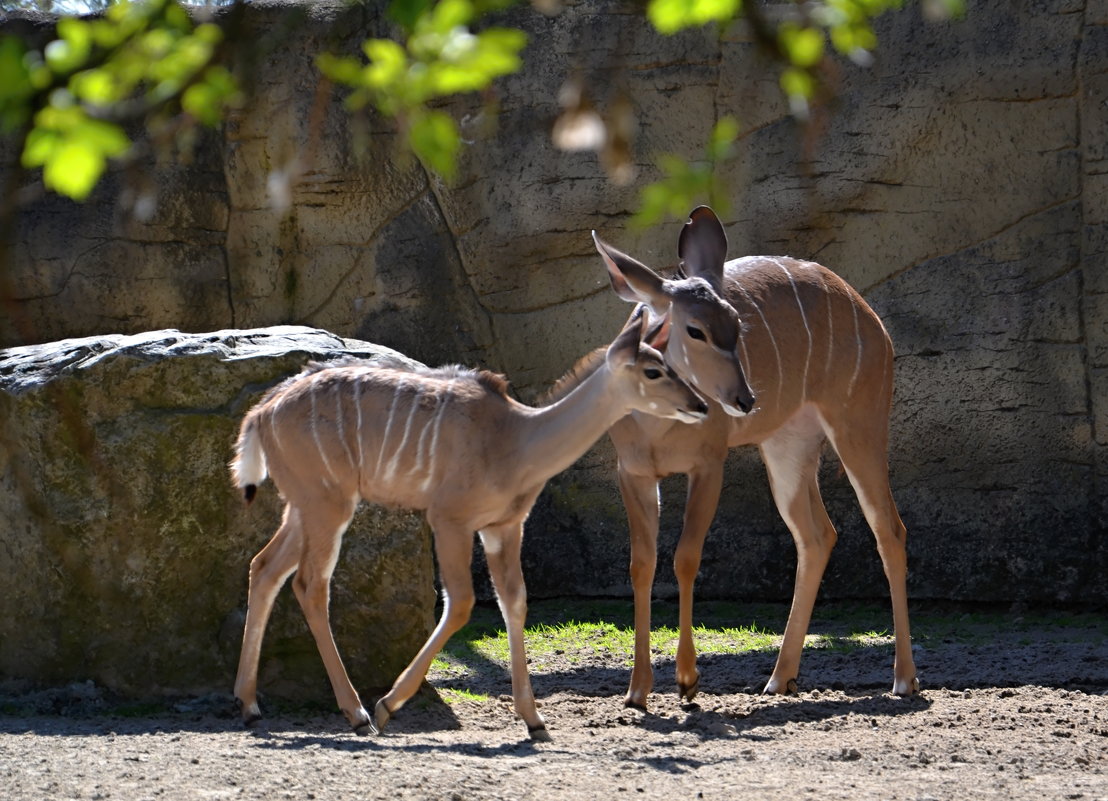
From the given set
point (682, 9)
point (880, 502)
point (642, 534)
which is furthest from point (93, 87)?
point (880, 502)

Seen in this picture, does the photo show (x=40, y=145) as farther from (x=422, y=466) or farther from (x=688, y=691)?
(x=688, y=691)

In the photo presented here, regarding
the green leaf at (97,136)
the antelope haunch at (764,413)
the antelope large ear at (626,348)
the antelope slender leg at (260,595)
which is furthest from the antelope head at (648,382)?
Result: the green leaf at (97,136)

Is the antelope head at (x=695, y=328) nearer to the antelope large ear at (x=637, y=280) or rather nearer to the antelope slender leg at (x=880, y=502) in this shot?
the antelope large ear at (x=637, y=280)

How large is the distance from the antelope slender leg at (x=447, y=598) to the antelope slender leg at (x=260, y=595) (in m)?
0.43

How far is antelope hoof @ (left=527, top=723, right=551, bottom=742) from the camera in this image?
437cm

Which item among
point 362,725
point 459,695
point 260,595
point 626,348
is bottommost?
point 459,695

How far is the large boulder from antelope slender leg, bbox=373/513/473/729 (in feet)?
1.62

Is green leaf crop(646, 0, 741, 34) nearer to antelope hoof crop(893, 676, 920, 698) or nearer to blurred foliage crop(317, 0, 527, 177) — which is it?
blurred foliage crop(317, 0, 527, 177)

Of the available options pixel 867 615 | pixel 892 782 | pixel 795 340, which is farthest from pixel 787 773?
pixel 867 615

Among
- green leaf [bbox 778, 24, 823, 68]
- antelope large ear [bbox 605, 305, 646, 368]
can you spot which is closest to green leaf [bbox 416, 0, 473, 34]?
green leaf [bbox 778, 24, 823, 68]

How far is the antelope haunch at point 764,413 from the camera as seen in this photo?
4.99 metres

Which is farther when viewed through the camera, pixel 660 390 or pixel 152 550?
pixel 152 550

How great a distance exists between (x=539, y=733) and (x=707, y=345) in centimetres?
138

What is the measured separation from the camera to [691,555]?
5.12 metres
